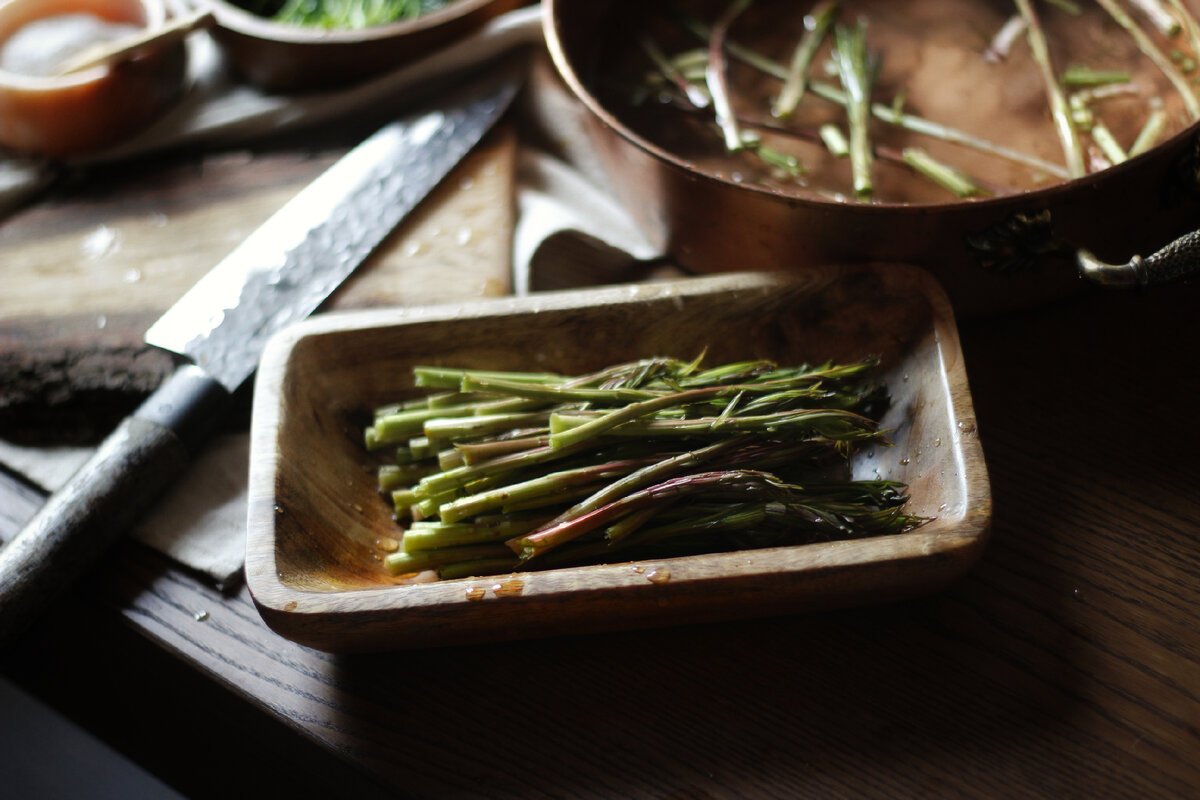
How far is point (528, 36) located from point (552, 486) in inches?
36.0

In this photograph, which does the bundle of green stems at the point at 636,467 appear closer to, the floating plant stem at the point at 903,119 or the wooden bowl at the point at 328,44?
the floating plant stem at the point at 903,119

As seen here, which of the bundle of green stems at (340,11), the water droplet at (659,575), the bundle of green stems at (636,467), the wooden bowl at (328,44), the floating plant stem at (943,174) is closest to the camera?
the water droplet at (659,575)

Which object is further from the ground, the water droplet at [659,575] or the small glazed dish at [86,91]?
the small glazed dish at [86,91]

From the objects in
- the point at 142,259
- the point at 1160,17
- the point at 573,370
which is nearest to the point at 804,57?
the point at 1160,17

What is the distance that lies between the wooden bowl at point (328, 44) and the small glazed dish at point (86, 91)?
0.36ft

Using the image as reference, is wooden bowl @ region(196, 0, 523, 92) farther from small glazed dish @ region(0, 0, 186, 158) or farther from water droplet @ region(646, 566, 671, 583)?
water droplet @ region(646, 566, 671, 583)

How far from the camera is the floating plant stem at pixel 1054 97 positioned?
3.83ft

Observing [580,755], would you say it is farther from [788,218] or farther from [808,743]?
[788,218]

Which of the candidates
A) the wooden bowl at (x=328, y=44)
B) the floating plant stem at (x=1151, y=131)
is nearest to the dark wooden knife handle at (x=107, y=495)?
the wooden bowl at (x=328, y=44)

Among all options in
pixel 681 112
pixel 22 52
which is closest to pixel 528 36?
pixel 681 112

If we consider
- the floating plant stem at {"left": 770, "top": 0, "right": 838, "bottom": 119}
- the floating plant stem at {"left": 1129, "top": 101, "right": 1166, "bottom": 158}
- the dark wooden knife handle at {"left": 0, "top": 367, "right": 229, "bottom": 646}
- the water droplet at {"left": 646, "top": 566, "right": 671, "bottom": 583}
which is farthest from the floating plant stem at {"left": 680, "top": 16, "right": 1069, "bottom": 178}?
the dark wooden knife handle at {"left": 0, "top": 367, "right": 229, "bottom": 646}

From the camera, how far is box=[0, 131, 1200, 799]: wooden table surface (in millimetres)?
835

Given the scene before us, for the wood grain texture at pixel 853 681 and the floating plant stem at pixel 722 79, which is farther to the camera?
the floating plant stem at pixel 722 79

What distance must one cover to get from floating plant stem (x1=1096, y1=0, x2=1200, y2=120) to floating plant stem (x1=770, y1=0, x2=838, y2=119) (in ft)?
1.41
